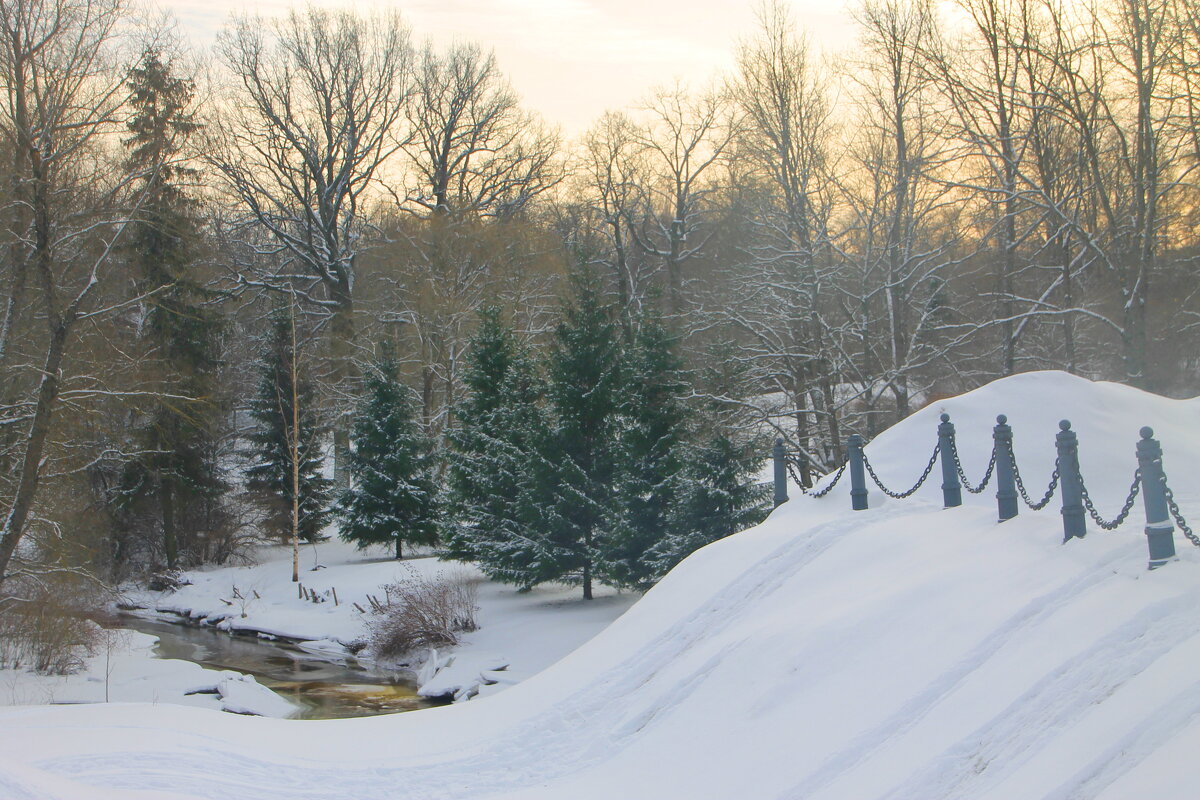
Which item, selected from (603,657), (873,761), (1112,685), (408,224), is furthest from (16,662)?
(408,224)

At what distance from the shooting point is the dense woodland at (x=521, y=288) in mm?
19047

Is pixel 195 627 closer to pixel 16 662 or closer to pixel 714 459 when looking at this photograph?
pixel 16 662

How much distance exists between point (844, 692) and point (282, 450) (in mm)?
32300

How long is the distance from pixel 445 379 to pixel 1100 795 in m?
32.4

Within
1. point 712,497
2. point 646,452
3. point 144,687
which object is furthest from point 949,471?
point 144,687

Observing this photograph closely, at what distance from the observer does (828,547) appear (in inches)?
459

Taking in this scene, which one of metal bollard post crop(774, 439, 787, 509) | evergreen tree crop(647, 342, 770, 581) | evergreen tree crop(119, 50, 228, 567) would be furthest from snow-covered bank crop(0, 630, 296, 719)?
evergreen tree crop(119, 50, 228, 567)

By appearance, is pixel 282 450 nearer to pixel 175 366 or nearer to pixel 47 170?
pixel 175 366

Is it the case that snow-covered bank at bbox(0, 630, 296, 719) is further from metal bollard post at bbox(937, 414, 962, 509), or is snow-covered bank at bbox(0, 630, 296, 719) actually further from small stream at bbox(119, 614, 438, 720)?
metal bollard post at bbox(937, 414, 962, 509)

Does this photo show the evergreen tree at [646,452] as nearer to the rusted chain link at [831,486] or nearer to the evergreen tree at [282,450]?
the rusted chain link at [831,486]

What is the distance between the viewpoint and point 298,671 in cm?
2195

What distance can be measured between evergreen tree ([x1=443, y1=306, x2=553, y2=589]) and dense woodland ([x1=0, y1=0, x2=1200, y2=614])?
12 centimetres

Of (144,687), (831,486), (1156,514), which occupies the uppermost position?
(831,486)

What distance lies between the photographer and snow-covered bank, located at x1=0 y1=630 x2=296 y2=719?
56.9 ft
